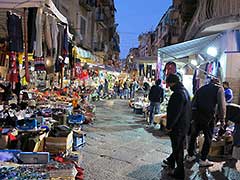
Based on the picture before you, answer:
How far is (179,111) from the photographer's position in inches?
205

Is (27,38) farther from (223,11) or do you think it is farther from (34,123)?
(223,11)

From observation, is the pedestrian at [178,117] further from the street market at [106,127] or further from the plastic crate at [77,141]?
the plastic crate at [77,141]

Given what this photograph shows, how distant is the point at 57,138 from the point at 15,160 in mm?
1451

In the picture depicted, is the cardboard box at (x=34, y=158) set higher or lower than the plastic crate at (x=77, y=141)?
higher

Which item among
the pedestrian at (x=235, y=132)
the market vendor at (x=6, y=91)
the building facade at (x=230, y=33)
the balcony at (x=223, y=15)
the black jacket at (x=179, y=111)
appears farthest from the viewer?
the balcony at (x=223, y=15)

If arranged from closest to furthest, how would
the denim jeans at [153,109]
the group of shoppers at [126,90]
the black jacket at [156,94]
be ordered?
the black jacket at [156,94], the denim jeans at [153,109], the group of shoppers at [126,90]

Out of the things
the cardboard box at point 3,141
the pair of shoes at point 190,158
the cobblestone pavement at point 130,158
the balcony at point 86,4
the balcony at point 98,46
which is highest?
the balcony at point 86,4

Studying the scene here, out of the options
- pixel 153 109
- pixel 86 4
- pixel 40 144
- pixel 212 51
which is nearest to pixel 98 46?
pixel 86 4

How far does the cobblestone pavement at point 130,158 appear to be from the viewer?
562 cm

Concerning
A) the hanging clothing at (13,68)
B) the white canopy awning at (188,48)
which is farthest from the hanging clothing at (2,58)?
the white canopy awning at (188,48)

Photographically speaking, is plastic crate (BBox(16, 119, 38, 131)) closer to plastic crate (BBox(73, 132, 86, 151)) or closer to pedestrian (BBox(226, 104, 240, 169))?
plastic crate (BBox(73, 132, 86, 151))

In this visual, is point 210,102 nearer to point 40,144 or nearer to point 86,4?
point 40,144

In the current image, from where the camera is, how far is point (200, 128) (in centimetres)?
626

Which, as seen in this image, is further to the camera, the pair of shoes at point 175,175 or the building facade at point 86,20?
the building facade at point 86,20
